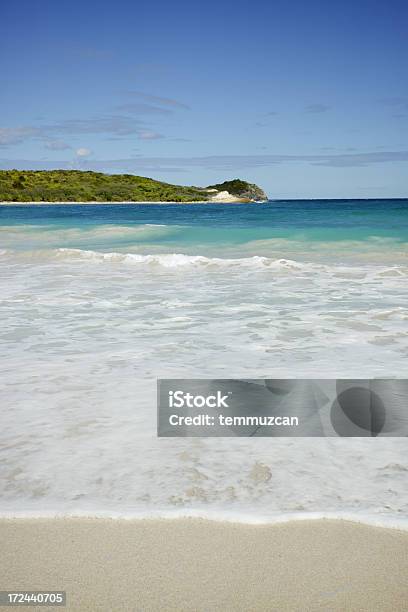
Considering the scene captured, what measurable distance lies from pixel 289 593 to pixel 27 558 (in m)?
1.12

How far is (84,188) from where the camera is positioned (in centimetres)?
12338

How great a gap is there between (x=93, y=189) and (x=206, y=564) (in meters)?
128

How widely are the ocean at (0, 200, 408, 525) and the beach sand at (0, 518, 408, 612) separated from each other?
0.14 m

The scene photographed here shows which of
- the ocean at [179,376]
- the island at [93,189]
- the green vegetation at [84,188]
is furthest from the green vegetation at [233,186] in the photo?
the ocean at [179,376]

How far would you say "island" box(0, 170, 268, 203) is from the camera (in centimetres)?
11119

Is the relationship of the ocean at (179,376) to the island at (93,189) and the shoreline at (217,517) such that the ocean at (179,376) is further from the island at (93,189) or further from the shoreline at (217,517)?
the island at (93,189)

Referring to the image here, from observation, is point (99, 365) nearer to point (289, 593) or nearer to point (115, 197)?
point (289, 593)

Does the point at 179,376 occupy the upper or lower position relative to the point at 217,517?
upper

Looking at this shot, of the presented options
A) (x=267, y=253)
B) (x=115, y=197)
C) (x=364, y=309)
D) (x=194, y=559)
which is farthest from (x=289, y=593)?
(x=115, y=197)

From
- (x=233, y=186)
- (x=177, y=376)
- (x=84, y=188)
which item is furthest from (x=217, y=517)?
(x=233, y=186)

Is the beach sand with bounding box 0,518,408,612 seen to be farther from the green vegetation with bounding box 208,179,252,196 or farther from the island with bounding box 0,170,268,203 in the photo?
→ the green vegetation with bounding box 208,179,252,196

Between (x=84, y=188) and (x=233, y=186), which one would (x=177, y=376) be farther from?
(x=233, y=186)

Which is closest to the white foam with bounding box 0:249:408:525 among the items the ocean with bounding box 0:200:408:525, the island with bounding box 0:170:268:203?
the ocean with bounding box 0:200:408:525

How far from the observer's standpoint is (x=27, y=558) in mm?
2441
